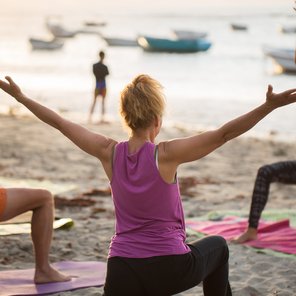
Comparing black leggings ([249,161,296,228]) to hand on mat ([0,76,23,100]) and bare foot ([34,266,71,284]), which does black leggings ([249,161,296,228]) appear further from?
hand on mat ([0,76,23,100])

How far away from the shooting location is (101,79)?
1579 centimetres

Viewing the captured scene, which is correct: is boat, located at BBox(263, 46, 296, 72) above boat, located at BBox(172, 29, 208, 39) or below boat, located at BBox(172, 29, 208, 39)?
below

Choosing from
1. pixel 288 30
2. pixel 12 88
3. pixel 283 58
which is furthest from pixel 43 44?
pixel 12 88

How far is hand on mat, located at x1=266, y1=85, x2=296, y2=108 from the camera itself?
308cm

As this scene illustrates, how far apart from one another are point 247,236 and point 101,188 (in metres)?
3.11

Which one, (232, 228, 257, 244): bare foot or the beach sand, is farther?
(232, 228, 257, 244): bare foot

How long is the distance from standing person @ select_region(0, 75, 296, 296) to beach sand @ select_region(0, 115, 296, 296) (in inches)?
Result: 48.2

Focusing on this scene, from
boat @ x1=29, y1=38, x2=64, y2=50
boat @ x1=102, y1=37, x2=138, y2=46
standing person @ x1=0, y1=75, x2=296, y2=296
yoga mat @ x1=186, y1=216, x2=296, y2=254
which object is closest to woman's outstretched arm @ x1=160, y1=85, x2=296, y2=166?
standing person @ x1=0, y1=75, x2=296, y2=296

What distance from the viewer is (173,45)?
5656 centimetres

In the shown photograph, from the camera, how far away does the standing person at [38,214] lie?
411cm

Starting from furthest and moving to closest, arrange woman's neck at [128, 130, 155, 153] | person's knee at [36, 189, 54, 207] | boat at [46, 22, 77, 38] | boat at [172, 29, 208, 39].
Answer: boat at [46, 22, 77, 38], boat at [172, 29, 208, 39], person's knee at [36, 189, 54, 207], woman's neck at [128, 130, 155, 153]

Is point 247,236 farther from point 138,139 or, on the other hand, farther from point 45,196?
point 138,139

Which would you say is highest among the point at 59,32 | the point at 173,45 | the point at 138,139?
the point at 59,32

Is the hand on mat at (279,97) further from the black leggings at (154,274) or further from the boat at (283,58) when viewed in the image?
the boat at (283,58)
